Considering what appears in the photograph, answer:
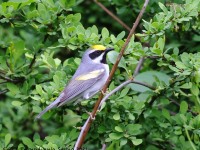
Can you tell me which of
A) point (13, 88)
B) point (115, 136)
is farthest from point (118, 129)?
point (13, 88)

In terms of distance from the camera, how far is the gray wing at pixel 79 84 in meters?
4.00

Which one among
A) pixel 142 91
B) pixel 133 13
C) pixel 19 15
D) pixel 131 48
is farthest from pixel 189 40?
pixel 19 15

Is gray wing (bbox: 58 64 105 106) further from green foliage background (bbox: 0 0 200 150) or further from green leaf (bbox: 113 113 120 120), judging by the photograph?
green leaf (bbox: 113 113 120 120)

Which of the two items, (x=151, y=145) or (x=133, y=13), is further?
(x=133, y=13)

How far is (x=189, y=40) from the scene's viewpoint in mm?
5137

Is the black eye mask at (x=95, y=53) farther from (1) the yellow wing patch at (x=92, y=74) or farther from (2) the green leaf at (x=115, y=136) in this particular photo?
(2) the green leaf at (x=115, y=136)

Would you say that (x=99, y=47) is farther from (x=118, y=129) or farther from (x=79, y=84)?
(x=118, y=129)

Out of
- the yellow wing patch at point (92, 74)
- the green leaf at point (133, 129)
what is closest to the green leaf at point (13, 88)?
the yellow wing patch at point (92, 74)

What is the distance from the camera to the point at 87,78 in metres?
4.48

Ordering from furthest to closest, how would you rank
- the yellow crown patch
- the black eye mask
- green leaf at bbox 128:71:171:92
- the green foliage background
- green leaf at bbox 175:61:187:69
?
green leaf at bbox 128:71:171:92 → the black eye mask → the yellow crown patch → the green foliage background → green leaf at bbox 175:61:187:69

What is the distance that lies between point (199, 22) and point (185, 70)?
721mm

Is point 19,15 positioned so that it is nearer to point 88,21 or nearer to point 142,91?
point 142,91

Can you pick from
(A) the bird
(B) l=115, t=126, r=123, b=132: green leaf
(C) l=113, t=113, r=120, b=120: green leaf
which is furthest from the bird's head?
(B) l=115, t=126, r=123, b=132: green leaf

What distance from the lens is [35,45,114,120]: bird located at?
13.1 ft
